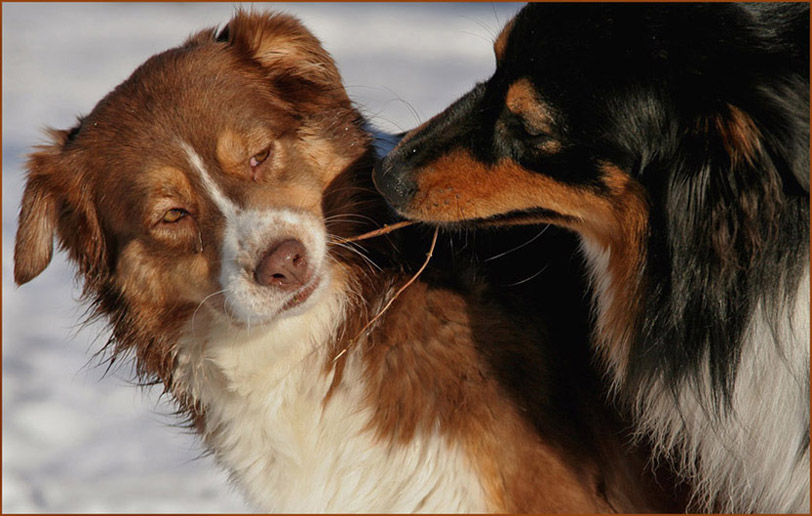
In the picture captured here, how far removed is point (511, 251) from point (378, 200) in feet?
1.66

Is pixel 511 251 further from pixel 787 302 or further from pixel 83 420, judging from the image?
pixel 83 420

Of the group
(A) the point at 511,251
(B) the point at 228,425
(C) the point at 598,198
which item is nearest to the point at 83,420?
(B) the point at 228,425

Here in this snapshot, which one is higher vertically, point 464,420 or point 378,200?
point 378,200

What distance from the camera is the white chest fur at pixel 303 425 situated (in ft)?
9.22

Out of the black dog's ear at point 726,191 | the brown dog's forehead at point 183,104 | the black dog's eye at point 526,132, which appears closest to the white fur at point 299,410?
the brown dog's forehead at point 183,104

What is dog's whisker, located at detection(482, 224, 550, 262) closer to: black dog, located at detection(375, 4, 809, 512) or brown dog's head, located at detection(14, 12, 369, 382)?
black dog, located at detection(375, 4, 809, 512)

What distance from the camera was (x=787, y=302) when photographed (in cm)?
239

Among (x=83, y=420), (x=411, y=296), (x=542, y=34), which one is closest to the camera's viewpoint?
(x=542, y=34)

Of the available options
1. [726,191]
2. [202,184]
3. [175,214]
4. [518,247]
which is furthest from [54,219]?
[726,191]

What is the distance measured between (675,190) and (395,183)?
84cm

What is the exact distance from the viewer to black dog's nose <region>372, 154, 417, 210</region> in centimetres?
265

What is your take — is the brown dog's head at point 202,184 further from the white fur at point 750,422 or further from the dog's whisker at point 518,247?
the white fur at point 750,422

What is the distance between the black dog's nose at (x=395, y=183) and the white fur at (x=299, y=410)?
→ 0.27 m

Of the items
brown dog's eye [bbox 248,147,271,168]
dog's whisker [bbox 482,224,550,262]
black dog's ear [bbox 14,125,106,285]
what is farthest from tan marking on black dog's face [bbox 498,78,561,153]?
black dog's ear [bbox 14,125,106,285]
